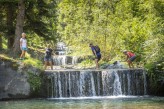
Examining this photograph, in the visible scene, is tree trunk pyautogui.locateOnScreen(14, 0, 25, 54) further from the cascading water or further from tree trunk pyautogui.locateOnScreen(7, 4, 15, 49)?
the cascading water

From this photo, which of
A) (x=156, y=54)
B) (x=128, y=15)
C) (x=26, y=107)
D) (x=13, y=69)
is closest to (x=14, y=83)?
(x=13, y=69)

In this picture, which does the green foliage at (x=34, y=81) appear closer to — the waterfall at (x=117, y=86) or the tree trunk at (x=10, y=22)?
the waterfall at (x=117, y=86)

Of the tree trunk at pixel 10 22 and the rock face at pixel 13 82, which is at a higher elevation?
the tree trunk at pixel 10 22

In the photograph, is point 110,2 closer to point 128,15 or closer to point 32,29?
point 128,15

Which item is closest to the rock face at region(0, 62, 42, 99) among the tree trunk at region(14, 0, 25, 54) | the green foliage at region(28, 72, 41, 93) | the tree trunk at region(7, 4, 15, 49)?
the green foliage at region(28, 72, 41, 93)

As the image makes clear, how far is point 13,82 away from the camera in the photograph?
1944cm

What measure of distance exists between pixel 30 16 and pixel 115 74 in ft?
24.6

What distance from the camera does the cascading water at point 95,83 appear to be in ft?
68.2

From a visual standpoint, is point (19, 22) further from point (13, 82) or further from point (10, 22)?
point (13, 82)

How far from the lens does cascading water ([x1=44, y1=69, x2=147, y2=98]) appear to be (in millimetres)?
20797

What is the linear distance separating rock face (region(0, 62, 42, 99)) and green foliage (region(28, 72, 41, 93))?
0.53 ft

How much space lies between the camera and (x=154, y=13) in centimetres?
1888

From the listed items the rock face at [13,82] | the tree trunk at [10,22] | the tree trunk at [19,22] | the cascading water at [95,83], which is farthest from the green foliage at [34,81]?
the tree trunk at [10,22]

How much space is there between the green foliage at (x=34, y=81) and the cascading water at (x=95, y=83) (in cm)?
71
